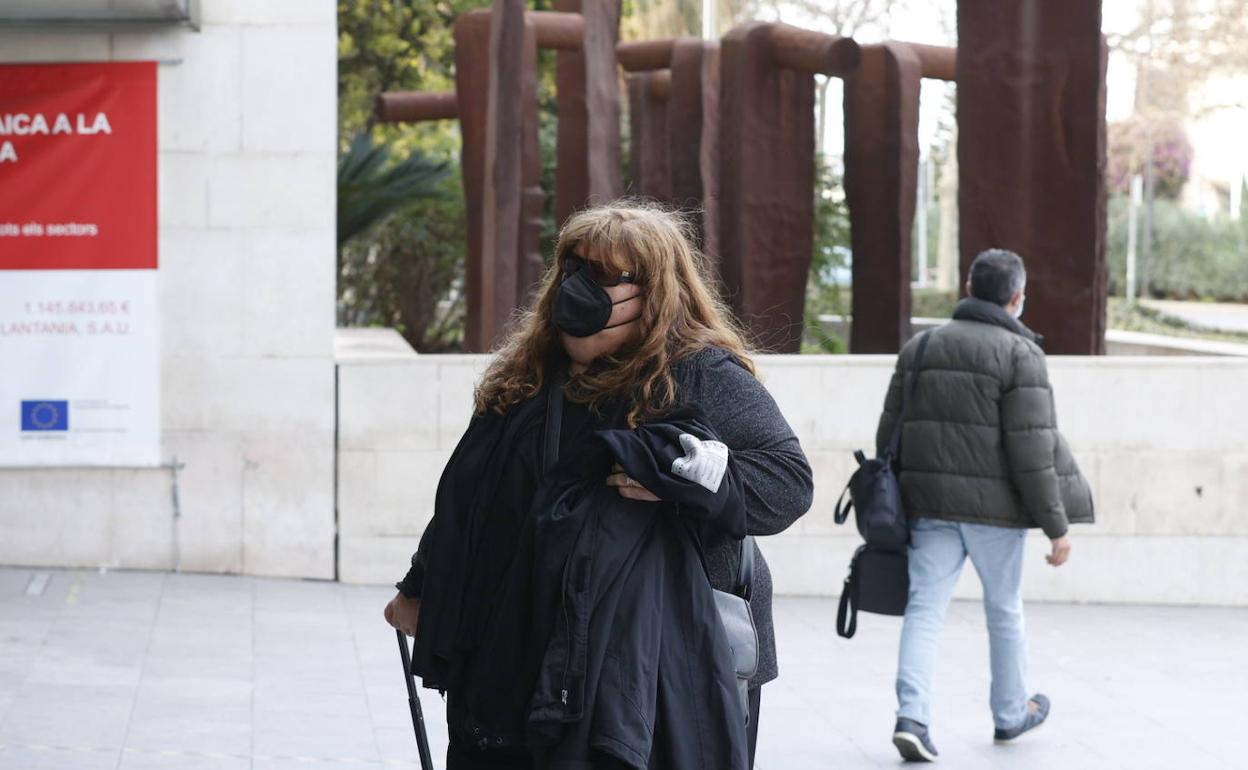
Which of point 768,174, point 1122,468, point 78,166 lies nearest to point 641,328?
point 78,166

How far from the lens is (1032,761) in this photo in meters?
5.59

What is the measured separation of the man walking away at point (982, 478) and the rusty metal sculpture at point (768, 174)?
13.1 ft

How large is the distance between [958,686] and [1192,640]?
5.15 ft

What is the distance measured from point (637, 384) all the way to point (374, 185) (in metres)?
9.42

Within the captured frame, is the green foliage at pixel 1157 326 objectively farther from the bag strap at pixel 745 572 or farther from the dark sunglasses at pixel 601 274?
the dark sunglasses at pixel 601 274

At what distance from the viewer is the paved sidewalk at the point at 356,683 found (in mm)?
5527

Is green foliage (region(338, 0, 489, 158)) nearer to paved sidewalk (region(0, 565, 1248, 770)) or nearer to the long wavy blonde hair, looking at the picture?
paved sidewalk (region(0, 565, 1248, 770))

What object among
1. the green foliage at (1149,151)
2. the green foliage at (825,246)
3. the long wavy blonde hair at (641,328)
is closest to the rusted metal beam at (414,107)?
the green foliage at (825,246)

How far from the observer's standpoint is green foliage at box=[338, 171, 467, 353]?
15.2m

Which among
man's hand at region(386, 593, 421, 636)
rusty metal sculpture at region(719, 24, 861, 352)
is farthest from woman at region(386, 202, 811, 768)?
rusty metal sculpture at region(719, 24, 861, 352)

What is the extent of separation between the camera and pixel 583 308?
115 inches

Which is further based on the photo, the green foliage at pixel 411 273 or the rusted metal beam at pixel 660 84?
the green foliage at pixel 411 273

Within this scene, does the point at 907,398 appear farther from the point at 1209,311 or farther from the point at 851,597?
the point at 1209,311

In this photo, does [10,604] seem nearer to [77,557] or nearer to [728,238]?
[77,557]
